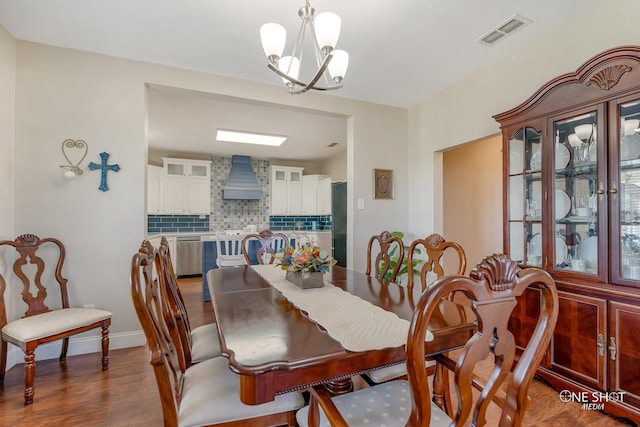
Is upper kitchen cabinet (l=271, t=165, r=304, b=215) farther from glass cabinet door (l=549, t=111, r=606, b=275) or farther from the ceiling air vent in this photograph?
glass cabinet door (l=549, t=111, r=606, b=275)

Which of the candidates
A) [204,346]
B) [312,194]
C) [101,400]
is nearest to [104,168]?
[101,400]

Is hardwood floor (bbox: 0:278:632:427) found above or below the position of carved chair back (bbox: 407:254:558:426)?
below

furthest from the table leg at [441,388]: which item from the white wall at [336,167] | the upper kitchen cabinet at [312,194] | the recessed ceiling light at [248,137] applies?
the upper kitchen cabinet at [312,194]

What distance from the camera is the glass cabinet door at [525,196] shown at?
86.1 inches

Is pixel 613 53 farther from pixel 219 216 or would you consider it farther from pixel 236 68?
pixel 219 216

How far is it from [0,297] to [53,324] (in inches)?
17.7

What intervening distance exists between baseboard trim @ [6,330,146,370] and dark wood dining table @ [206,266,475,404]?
1598 millimetres

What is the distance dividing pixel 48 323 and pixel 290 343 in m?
2.05

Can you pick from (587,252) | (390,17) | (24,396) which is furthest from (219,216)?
(587,252)

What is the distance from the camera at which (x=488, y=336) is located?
747mm

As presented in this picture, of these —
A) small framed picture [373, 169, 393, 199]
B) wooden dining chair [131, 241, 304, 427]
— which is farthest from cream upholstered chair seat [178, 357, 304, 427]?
small framed picture [373, 169, 393, 199]

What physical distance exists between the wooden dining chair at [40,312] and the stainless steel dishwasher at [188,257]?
3.29 meters

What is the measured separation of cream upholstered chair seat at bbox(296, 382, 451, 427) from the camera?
1034 millimetres

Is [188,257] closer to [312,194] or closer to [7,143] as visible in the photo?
[312,194]
